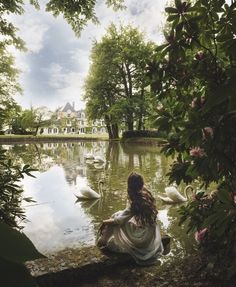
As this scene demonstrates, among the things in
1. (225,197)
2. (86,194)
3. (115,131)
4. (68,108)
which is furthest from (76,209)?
(68,108)

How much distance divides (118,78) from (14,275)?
4419 cm

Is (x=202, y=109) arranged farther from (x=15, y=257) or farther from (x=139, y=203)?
(x=139, y=203)

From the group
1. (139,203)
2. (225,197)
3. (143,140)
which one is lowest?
(139,203)

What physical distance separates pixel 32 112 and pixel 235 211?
224 feet

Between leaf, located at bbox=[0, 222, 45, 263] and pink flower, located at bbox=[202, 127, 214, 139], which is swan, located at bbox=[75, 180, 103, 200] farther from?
leaf, located at bbox=[0, 222, 45, 263]

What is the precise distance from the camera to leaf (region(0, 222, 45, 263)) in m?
0.43

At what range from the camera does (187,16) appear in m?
2.97

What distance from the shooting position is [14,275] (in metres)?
0.42

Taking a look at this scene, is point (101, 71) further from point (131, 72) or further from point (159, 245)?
point (159, 245)

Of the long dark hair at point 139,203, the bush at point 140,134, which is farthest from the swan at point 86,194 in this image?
the bush at point 140,134

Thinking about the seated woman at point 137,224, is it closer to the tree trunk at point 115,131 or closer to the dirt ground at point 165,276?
the dirt ground at point 165,276

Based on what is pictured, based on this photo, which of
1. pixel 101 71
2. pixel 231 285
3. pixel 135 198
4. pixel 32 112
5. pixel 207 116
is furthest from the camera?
pixel 32 112

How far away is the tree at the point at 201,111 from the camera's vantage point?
219 cm

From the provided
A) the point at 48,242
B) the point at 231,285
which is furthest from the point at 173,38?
the point at 48,242
